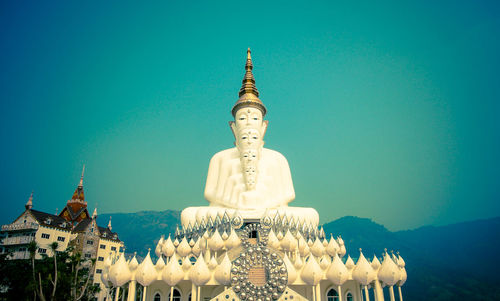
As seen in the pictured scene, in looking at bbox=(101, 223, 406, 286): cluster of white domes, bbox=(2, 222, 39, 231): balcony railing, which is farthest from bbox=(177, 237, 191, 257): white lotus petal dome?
bbox=(2, 222, 39, 231): balcony railing

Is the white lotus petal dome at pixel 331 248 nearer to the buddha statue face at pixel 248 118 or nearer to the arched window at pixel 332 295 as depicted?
the arched window at pixel 332 295

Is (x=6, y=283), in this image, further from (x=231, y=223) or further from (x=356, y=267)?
(x=356, y=267)

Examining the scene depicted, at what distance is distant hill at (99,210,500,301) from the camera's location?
46906 millimetres

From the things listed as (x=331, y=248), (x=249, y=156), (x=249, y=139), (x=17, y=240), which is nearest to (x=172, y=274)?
(x=331, y=248)

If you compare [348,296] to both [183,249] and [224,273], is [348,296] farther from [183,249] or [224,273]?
[183,249]

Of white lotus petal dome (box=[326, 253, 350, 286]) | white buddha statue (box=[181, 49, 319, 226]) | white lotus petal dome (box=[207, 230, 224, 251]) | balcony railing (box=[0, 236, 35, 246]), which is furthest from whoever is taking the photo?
balcony railing (box=[0, 236, 35, 246])

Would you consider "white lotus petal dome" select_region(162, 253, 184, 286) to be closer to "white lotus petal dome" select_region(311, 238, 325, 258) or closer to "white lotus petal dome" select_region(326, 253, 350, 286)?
"white lotus petal dome" select_region(326, 253, 350, 286)

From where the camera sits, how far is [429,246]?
8944 cm

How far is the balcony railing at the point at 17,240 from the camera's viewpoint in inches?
1201

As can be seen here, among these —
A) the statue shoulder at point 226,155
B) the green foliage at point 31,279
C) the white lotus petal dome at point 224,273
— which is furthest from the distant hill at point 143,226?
the white lotus petal dome at point 224,273

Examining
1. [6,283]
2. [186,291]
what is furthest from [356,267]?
[6,283]

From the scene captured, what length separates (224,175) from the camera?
2047 cm

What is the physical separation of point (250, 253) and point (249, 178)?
23.3 ft

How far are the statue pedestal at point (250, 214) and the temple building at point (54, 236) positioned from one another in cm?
1498
